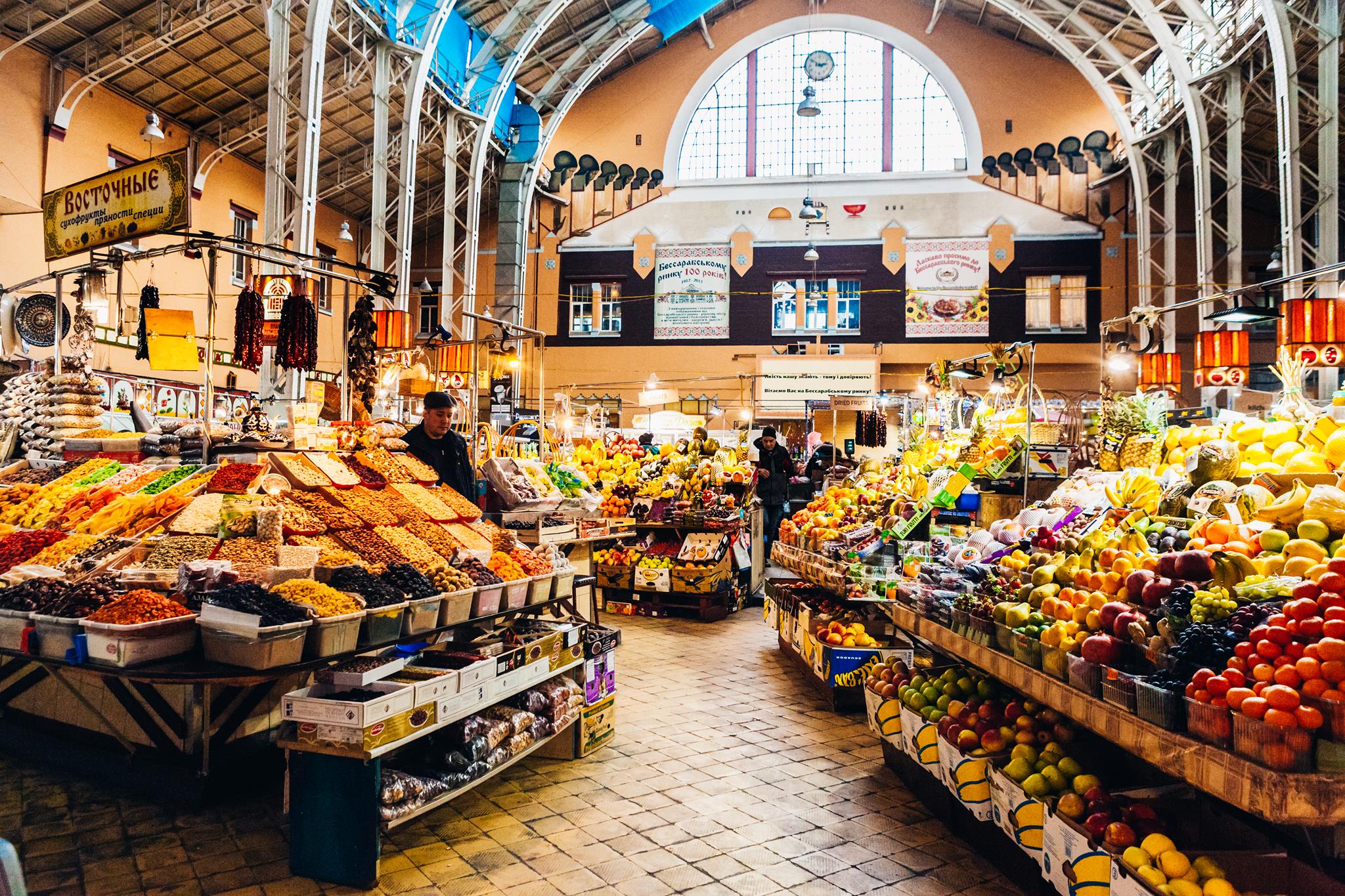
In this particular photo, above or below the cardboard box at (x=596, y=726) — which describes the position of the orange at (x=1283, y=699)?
above

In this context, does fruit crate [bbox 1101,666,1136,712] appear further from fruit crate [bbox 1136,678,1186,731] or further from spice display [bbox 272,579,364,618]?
spice display [bbox 272,579,364,618]

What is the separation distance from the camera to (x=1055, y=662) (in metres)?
2.79

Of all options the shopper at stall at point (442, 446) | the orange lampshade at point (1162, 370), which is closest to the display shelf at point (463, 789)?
the shopper at stall at point (442, 446)

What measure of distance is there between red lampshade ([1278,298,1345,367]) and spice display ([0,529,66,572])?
9338 mm

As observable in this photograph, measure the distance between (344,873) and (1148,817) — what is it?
8.24ft

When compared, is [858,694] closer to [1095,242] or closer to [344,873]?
[344,873]

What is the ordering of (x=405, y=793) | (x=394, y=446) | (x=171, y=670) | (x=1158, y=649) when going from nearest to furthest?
(x=1158, y=649) → (x=171, y=670) → (x=405, y=793) → (x=394, y=446)

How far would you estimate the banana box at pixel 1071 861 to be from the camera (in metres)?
2.36

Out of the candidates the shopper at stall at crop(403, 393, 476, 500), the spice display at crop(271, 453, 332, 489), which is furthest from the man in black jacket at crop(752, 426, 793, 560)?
the spice display at crop(271, 453, 332, 489)

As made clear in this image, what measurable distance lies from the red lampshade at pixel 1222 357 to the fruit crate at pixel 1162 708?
9.75m

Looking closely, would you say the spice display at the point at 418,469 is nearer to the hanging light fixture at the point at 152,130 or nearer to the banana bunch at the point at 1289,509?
the banana bunch at the point at 1289,509

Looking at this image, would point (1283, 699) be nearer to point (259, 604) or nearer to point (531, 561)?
point (259, 604)

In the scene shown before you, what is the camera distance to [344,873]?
290 cm

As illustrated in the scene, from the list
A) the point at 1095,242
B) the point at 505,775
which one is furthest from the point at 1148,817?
the point at 1095,242
